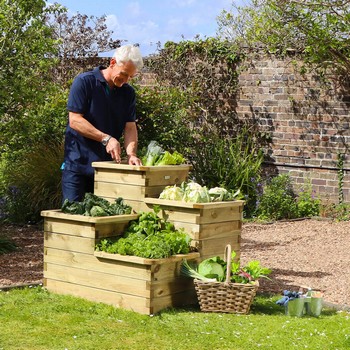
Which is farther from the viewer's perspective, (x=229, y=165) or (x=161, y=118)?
(x=229, y=165)

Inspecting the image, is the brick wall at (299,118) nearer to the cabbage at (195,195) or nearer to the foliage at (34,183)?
the foliage at (34,183)

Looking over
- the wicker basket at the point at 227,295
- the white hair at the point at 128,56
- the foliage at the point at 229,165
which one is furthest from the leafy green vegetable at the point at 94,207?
the foliage at the point at 229,165

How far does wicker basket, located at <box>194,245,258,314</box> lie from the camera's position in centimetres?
611

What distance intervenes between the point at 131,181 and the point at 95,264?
83 cm

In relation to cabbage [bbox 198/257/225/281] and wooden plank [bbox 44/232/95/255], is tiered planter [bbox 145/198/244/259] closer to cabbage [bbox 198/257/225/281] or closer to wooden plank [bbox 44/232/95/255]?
cabbage [bbox 198/257/225/281]

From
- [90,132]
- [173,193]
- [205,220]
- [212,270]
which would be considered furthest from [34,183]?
[212,270]

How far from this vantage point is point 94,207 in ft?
21.2

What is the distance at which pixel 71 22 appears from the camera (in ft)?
67.6

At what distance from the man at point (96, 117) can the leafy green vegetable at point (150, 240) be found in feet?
1.84

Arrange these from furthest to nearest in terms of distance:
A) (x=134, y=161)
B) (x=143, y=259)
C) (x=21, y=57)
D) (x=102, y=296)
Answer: (x=21, y=57)
(x=134, y=161)
(x=102, y=296)
(x=143, y=259)

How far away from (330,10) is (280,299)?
664cm

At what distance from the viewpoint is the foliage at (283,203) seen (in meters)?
12.4

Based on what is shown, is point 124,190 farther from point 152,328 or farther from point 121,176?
point 152,328

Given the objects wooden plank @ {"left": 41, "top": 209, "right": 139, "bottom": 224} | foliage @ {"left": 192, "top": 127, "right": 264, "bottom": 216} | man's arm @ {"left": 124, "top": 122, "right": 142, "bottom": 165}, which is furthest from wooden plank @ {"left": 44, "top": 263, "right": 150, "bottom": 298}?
foliage @ {"left": 192, "top": 127, "right": 264, "bottom": 216}
